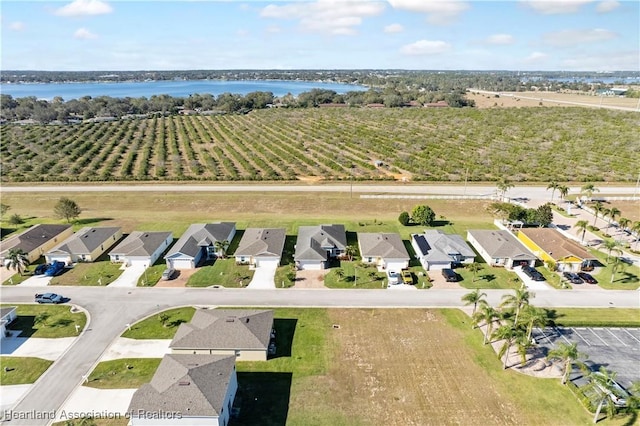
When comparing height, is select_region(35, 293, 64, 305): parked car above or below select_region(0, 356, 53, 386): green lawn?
above

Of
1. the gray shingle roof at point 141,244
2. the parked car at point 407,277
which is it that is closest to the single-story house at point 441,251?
the parked car at point 407,277

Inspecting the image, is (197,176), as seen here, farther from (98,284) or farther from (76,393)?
Result: (76,393)

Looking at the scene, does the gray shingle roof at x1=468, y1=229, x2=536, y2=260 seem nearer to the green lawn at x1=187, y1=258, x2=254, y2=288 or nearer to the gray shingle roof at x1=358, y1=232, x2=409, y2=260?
the gray shingle roof at x1=358, y1=232, x2=409, y2=260

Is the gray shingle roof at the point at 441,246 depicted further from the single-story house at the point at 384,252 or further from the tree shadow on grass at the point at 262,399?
the tree shadow on grass at the point at 262,399

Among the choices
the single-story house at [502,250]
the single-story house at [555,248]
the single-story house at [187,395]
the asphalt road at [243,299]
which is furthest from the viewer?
the single-story house at [502,250]

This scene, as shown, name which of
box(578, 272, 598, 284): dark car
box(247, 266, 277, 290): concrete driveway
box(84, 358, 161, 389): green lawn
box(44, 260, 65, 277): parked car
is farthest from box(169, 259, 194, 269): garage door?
box(578, 272, 598, 284): dark car
